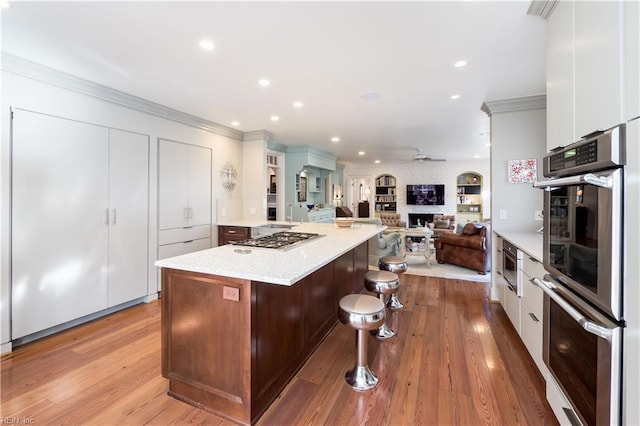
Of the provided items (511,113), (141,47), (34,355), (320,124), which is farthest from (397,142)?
(34,355)

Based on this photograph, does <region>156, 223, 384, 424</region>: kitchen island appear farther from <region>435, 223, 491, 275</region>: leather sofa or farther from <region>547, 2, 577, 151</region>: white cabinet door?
<region>435, 223, 491, 275</region>: leather sofa

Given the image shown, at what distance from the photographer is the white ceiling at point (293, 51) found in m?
1.92

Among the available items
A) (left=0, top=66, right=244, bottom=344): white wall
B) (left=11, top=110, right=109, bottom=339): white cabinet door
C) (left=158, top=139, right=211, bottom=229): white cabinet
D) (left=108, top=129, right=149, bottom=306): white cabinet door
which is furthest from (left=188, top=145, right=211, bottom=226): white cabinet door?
(left=11, top=110, right=109, bottom=339): white cabinet door

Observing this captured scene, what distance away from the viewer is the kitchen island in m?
1.69

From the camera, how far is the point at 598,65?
1235 mm

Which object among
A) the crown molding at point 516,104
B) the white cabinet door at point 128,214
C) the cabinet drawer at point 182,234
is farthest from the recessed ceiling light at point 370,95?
the cabinet drawer at point 182,234

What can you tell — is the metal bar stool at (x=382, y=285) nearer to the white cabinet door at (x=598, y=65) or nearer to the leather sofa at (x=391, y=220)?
the white cabinet door at (x=598, y=65)

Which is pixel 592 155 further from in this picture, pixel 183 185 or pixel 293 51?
pixel 183 185

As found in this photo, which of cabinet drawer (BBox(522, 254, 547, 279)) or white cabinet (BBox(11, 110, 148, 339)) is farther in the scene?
white cabinet (BBox(11, 110, 148, 339))

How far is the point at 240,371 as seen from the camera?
1.71 meters

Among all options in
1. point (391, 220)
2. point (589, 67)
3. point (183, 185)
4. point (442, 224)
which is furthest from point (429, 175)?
point (589, 67)

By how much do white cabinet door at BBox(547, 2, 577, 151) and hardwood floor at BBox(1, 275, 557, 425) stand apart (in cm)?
169

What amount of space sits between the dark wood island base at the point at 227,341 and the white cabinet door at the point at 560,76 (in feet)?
6.31

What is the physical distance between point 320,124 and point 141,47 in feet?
9.12
